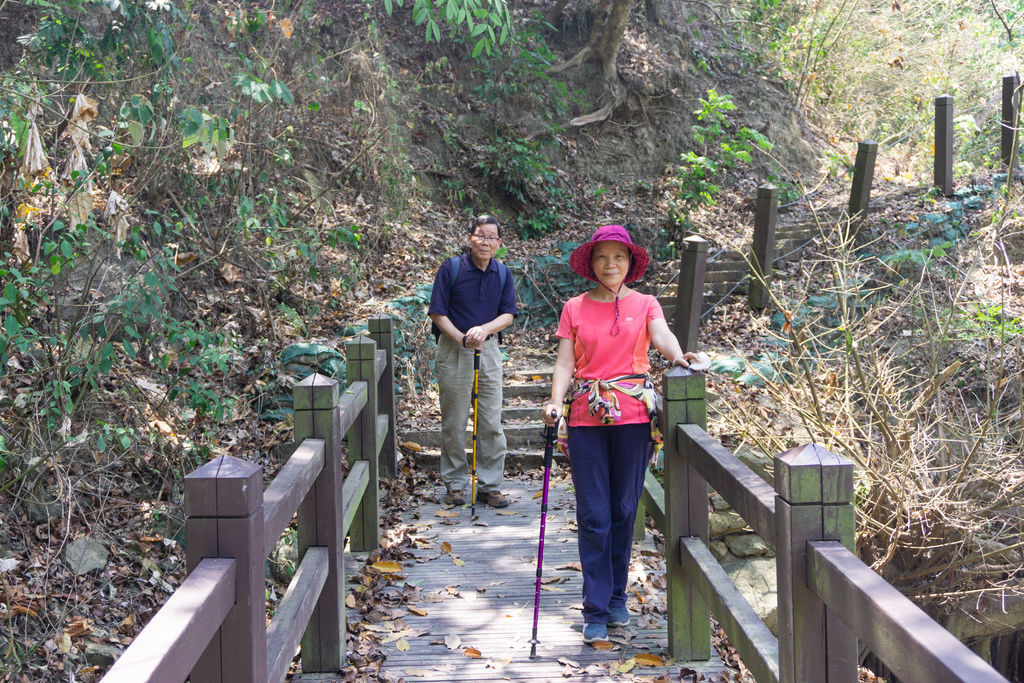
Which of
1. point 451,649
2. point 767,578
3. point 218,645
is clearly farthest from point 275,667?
point 767,578

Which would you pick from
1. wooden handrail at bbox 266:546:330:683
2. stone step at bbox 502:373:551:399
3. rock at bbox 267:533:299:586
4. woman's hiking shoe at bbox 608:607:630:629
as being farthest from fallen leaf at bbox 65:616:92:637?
stone step at bbox 502:373:551:399

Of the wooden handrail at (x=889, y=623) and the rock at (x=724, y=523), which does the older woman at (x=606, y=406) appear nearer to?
the wooden handrail at (x=889, y=623)

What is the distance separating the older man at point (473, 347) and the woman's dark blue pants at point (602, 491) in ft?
7.68

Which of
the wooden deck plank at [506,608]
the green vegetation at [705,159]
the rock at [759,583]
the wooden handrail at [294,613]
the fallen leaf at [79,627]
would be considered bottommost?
the rock at [759,583]

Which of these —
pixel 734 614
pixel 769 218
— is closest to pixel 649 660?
pixel 734 614

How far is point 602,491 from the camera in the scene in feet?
14.9

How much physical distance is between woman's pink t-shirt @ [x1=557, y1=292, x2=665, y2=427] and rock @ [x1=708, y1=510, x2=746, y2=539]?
2.62 m

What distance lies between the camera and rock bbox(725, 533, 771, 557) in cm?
666

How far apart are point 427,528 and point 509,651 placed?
2.22 m

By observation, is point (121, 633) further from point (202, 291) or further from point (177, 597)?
point (202, 291)

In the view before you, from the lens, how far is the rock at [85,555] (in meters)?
5.23

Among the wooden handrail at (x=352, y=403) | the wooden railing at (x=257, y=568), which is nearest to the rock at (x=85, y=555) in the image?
the wooden railing at (x=257, y=568)

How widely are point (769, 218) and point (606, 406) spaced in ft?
21.1

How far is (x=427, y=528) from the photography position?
663 centimetres
